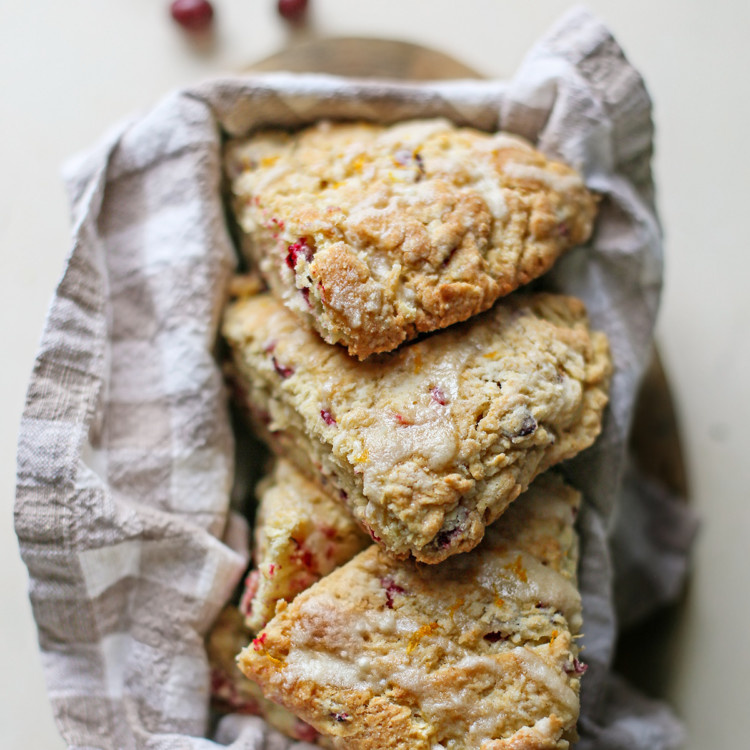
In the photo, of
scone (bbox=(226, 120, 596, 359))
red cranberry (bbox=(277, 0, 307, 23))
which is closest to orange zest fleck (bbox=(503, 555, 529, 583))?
scone (bbox=(226, 120, 596, 359))

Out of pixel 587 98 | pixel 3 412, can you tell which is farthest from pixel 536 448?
pixel 3 412

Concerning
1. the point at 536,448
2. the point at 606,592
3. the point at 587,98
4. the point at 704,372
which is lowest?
the point at 606,592

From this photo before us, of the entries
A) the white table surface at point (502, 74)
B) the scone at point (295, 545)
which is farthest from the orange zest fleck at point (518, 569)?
the white table surface at point (502, 74)

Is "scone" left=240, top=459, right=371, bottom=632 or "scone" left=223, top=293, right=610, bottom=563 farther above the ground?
"scone" left=223, top=293, right=610, bottom=563

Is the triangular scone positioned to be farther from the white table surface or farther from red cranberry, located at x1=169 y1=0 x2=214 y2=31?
red cranberry, located at x1=169 y1=0 x2=214 y2=31

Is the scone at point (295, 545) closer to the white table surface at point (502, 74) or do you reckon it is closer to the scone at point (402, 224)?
the scone at point (402, 224)

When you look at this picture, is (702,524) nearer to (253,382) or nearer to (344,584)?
(344,584)

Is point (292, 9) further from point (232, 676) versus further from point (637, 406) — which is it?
point (232, 676)
